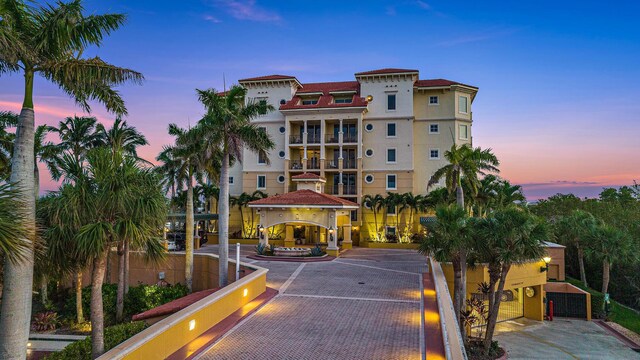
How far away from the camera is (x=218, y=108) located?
17.0 m

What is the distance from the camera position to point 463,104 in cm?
3931

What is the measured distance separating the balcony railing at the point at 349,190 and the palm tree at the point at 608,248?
19522mm

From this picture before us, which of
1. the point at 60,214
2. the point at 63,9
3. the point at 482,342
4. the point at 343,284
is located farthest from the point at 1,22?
the point at 482,342

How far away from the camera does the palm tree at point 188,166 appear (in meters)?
18.7

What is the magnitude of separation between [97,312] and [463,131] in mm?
36277

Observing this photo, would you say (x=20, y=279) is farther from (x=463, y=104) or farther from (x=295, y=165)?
(x=463, y=104)

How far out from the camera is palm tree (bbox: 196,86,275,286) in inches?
666

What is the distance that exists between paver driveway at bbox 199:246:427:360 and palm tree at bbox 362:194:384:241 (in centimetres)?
1520

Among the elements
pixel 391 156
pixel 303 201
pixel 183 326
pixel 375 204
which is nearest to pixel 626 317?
pixel 375 204

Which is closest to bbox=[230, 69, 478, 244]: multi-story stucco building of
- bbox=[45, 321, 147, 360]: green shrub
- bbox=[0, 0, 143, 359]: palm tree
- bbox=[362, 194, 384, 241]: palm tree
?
bbox=[362, 194, 384, 241]: palm tree

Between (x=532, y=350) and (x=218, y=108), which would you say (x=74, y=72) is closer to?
(x=218, y=108)

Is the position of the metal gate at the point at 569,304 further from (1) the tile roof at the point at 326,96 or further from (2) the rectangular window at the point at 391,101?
(1) the tile roof at the point at 326,96

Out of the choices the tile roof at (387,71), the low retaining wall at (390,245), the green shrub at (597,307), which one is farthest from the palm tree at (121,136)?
the green shrub at (597,307)

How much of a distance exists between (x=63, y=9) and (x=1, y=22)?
1.31 meters
